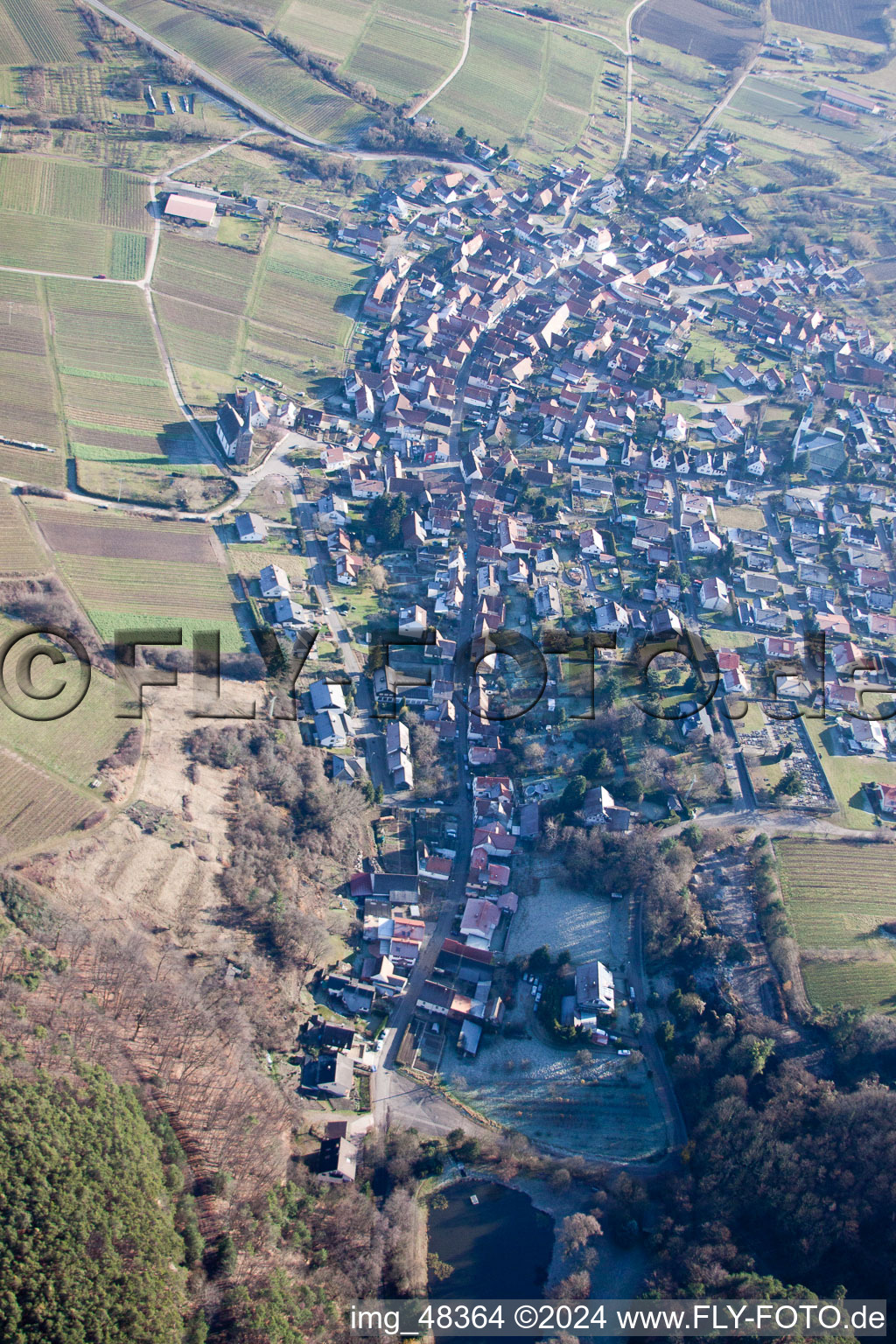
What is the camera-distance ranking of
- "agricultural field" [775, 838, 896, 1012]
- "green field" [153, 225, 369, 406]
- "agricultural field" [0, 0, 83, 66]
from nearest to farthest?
"agricultural field" [775, 838, 896, 1012] → "green field" [153, 225, 369, 406] → "agricultural field" [0, 0, 83, 66]

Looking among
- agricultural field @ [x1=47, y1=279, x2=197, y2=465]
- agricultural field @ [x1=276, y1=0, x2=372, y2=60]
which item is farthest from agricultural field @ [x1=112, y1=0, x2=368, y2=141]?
agricultural field @ [x1=47, y1=279, x2=197, y2=465]

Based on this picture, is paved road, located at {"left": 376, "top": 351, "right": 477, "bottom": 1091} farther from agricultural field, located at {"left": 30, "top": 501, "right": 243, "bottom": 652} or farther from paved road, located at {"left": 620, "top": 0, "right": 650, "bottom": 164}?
paved road, located at {"left": 620, "top": 0, "right": 650, "bottom": 164}

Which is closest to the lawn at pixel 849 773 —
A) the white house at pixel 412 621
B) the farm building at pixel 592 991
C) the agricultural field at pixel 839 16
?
the farm building at pixel 592 991

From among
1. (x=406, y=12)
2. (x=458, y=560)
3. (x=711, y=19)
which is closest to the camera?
(x=458, y=560)

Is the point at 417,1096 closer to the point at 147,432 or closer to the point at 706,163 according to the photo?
the point at 147,432

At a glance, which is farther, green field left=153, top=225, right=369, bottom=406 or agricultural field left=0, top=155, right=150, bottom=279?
agricultural field left=0, top=155, right=150, bottom=279

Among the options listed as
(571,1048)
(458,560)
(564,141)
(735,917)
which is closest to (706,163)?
(564,141)
